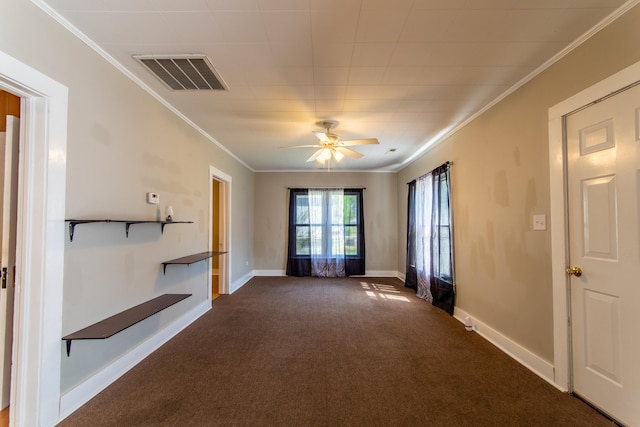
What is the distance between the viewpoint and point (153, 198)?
2.69 meters

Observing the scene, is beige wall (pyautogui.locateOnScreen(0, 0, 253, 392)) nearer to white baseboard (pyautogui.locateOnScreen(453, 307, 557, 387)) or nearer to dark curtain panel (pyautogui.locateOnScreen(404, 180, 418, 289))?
white baseboard (pyautogui.locateOnScreen(453, 307, 557, 387))

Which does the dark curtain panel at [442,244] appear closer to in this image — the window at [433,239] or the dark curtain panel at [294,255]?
the window at [433,239]

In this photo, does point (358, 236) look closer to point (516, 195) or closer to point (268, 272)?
point (268, 272)

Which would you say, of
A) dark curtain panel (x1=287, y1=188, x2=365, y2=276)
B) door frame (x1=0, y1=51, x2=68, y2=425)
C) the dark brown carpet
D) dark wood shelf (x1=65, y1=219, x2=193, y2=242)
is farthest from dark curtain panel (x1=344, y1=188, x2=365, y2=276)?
door frame (x1=0, y1=51, x2=68, y2=425)

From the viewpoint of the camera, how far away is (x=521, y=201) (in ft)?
8.23

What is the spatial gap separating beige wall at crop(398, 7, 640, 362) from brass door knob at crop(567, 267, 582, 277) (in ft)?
0.61

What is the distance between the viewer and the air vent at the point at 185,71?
7.06 feet

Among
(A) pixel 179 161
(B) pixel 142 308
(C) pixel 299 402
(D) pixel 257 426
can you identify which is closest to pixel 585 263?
(C) pixel 299 402

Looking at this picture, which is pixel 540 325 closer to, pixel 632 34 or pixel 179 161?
pixel 632 34

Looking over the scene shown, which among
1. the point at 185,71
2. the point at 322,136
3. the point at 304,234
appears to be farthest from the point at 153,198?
→ the point at 304,234

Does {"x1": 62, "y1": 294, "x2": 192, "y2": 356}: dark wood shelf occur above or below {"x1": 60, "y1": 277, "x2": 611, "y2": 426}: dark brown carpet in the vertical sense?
above

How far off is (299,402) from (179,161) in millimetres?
2807

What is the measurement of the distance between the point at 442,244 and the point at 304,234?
10.7 ft

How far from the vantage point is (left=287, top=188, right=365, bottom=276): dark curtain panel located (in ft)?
21.1
